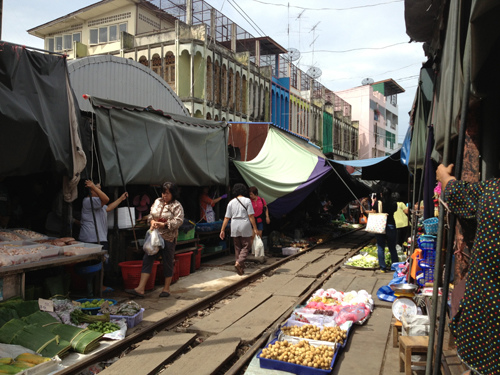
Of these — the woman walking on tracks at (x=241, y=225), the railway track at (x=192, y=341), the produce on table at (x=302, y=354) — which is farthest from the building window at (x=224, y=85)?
the produce on table at (x=302, y=354)

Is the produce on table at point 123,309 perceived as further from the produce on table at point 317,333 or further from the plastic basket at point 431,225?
the plastic basket at point 431,225

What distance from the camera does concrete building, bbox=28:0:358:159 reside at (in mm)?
20047

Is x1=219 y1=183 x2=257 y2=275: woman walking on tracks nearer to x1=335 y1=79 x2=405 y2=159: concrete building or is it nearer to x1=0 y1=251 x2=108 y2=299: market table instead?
x1=0 y1=251 x2=108 y2=299: market table

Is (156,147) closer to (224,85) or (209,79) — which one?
(209,79)

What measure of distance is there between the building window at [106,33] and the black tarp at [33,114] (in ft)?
63.7

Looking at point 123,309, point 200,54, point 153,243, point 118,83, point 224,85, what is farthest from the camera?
point 224,85

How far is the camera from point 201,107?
20.2m

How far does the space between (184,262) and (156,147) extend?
2.60m

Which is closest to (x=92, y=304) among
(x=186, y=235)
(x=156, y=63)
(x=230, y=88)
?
(x=186, y=235)

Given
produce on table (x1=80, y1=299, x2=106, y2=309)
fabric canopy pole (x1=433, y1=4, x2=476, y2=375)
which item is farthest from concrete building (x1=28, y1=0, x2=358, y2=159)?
fabric canopy pole (x1=433, y1=4, x2=476, y2=375)

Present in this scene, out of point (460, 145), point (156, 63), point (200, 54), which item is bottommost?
point (460, 145)

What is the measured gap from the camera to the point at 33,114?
5.90m

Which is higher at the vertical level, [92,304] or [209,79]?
[209,79]

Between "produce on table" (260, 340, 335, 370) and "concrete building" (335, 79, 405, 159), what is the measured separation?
41427mm
